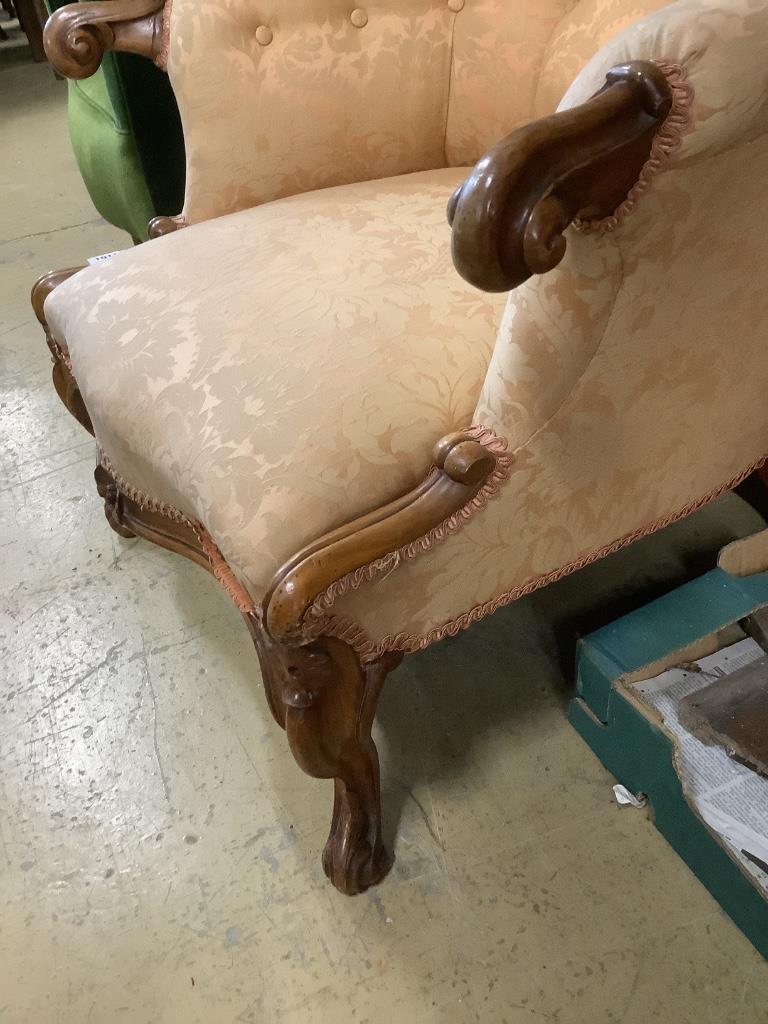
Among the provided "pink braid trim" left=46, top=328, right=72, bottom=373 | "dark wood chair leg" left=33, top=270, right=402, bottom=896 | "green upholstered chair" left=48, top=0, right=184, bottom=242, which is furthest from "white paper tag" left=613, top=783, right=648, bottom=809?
"green upholstered chair" left=48, top=0, right=184, bottom=242

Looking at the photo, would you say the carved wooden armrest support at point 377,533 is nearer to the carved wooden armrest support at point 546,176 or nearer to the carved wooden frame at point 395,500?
the carved wooden frame at point 395,500

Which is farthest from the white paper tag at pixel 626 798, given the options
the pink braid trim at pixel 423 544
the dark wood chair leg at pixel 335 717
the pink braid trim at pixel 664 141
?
the pink braid trim at pixel 664 141

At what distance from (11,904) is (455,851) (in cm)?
47

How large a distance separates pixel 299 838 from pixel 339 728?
0.26 metres

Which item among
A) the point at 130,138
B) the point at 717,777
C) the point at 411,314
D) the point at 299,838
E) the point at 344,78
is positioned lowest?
the point at 299,838

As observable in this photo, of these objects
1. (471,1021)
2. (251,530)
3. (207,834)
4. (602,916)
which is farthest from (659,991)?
(251,530)

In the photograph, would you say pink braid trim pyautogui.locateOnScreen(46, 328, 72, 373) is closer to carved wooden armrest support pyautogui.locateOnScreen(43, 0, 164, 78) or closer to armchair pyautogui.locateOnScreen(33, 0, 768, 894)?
armchair pyautogui.locateOnScreen(33, 0, 768, 894)

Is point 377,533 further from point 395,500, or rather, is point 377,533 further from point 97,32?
point 97,32

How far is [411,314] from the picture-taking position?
2.30ft

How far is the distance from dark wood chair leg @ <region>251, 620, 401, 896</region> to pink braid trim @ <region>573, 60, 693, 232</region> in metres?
0.36

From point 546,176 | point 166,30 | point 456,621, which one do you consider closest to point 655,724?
point 456,621

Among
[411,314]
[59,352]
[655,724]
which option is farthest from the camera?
[59,352]

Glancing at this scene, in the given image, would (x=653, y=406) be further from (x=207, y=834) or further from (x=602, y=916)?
(x=207, y=834)

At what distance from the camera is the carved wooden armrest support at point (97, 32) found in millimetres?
847
